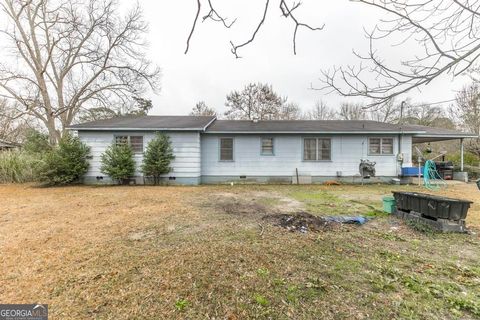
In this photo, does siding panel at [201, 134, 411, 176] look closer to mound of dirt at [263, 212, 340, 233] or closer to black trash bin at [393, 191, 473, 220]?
mound of dirt at [263, 212, 340, 233]

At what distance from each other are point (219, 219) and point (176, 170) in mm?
6506

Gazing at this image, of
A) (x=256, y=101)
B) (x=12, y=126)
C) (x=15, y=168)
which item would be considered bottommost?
(x=15, y=168)

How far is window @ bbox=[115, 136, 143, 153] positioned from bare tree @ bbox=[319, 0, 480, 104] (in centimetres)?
1041

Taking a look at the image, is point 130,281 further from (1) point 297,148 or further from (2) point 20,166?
(2) point 20,166

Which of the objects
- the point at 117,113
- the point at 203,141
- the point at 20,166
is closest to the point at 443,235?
the point at 203,141

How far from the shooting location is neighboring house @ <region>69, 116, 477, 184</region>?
433 inches

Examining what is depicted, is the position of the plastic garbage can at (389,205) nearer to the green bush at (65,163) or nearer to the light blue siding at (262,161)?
the light blue siding at (262,161)

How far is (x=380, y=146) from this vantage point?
11.4 metres

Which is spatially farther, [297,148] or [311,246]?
[297,148]

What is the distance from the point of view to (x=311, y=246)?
353 centimetres

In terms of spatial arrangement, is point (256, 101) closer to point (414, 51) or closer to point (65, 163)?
point (65, 163)

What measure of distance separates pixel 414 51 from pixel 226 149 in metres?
9.66

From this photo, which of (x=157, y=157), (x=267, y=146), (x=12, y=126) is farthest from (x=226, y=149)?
(x=12, y=126)

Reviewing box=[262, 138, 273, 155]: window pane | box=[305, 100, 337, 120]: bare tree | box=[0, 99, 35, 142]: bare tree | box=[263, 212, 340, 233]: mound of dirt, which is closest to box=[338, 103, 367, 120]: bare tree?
box=[305, 100, 337, 120]: bare tree
